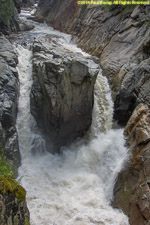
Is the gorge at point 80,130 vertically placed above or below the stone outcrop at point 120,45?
below

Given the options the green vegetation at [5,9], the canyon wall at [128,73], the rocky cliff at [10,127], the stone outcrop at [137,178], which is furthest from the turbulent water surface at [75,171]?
the green vegetation at [5,9]

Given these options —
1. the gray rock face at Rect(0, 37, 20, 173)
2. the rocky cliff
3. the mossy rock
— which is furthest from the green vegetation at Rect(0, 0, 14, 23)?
the mossy rock

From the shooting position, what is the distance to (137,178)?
7.44 m

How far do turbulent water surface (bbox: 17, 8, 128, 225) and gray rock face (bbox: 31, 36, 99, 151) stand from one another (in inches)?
22.0

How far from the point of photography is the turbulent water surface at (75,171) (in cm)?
723

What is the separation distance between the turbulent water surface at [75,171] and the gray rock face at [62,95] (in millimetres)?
559

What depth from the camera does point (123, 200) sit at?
7.55m

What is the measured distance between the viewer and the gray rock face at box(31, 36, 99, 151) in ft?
31.9

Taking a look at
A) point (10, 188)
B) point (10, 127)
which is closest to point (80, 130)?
point (10, 127)

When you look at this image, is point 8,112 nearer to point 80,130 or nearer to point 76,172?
point 80,130

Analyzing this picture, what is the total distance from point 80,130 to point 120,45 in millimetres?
6550

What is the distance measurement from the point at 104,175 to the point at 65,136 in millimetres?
3086

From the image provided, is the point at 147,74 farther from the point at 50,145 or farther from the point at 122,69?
the point at 50,145

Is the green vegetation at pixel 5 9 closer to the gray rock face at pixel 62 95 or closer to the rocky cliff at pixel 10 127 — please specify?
the rocky cliff at pixel 10 127
